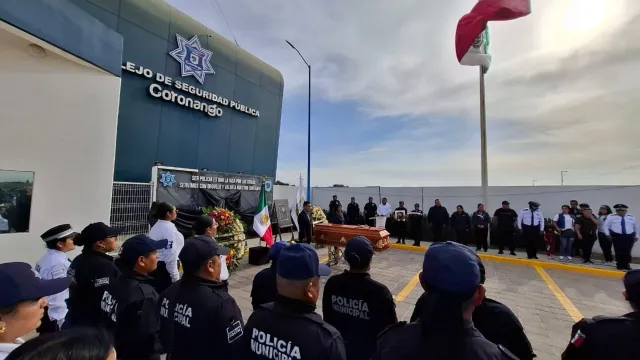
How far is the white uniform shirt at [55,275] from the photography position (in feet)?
9.67

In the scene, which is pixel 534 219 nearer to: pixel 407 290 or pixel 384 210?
pixel 384 210

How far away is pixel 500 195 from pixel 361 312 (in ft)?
41.8

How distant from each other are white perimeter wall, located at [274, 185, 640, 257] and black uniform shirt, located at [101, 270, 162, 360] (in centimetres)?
1318

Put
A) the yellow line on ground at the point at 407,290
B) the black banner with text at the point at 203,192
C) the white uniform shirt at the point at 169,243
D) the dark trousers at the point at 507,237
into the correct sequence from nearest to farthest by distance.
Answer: the white uniform shirt at the point at 169,243, the yellow line on ground at the point at 407,290, the black banner with text at the point at 203,192, the dark trousers at the point at 507,237

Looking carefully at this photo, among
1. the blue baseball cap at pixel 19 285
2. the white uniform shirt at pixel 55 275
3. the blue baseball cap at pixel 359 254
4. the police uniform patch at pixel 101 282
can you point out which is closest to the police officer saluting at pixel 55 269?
the white uniform shirt at pixel 55 275

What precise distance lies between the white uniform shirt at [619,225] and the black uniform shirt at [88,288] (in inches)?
441

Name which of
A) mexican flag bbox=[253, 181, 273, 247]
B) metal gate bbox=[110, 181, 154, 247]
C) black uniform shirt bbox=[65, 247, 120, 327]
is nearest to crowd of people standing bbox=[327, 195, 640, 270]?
mexican flag bbox=[253, 181, 273, 247]

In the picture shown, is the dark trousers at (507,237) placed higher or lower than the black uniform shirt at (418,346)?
lower

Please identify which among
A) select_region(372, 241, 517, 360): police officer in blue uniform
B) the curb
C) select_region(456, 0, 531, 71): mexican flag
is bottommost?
the curb

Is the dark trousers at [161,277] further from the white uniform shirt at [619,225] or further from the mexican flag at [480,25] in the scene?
the mexican flag at [480,25]

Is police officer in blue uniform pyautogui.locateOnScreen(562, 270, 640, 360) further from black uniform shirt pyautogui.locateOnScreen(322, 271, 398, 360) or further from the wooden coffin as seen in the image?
the wooden coffin

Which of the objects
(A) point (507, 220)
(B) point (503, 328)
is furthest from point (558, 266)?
(B) point (503, 328)

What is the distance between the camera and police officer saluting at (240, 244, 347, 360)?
1461 millimetres

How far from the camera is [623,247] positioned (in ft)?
26.8
